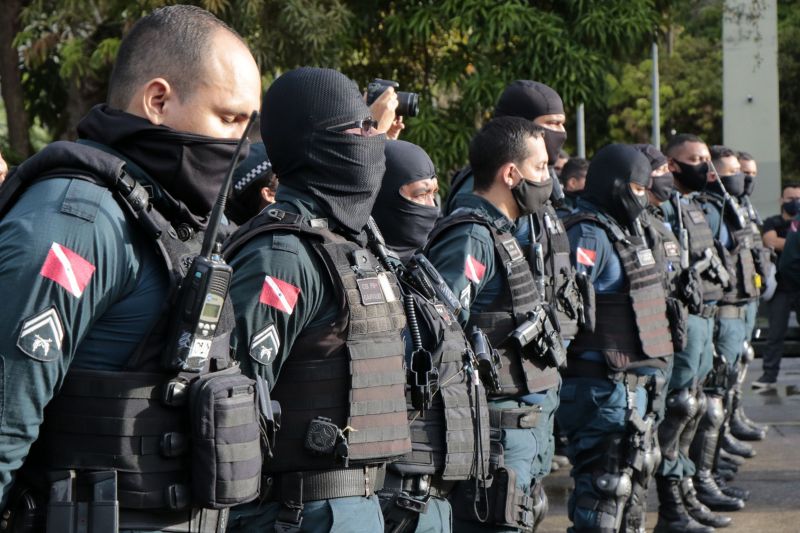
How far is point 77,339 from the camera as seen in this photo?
233cm

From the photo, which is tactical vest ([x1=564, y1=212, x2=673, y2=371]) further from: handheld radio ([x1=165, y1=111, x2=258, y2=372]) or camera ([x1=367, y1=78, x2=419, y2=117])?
handheld radio ([x1=165, y1=111, x2=258, y2=372])

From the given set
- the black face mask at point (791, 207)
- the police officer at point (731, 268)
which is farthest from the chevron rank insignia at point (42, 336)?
the black face mask at point (791, 207)

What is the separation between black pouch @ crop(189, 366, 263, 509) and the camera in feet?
8.03

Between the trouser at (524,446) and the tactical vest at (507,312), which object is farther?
the tactical vest at (507,312)

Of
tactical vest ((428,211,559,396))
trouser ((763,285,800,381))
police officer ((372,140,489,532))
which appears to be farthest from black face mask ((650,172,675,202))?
trouser ((763,285,800,381))

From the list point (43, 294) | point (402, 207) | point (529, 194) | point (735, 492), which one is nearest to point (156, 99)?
point (43, 294)

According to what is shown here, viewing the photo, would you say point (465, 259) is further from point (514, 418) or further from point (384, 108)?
point (384, 108)

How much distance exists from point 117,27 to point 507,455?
7895 millimetres

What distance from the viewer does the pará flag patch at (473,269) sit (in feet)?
16.5

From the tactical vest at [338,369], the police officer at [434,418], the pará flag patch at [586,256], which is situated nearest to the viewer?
the tactical vest at [338,369]

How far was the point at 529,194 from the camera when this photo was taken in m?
5.56

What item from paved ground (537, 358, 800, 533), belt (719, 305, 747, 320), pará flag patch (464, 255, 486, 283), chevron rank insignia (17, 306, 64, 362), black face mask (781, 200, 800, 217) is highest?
black face mask (781, 200, 800, 217)

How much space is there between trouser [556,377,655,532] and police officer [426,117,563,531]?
82 cm

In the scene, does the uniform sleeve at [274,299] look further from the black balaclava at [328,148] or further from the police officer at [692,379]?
the police officer at [692,379]
